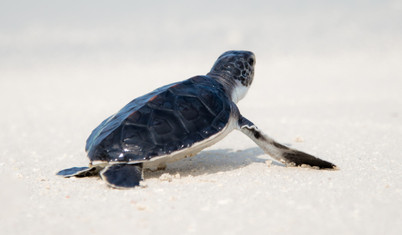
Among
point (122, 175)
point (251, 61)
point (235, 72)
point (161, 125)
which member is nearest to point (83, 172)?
point (122, 175)

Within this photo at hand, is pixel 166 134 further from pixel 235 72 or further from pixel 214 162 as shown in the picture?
pixel 235 72

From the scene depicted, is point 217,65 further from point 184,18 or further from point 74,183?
point 184,18

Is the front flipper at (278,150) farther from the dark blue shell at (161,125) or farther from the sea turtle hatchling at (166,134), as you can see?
the dark blue shell at (161,125)

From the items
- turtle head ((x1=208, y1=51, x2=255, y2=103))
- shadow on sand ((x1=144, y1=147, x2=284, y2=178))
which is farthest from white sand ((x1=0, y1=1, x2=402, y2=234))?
turtle head ((x1=208, y1=51, x2=255, y2=103))

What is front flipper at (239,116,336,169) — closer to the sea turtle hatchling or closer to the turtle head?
the sea turtle hatchling

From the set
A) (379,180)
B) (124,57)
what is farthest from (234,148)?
(124,57)

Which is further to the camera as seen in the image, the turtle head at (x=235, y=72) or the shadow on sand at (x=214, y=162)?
the turtle head at (x=235, y=72)

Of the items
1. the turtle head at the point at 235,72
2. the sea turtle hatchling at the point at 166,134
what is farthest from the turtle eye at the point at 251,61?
the sea turtle hatchling at the point at 166,134
